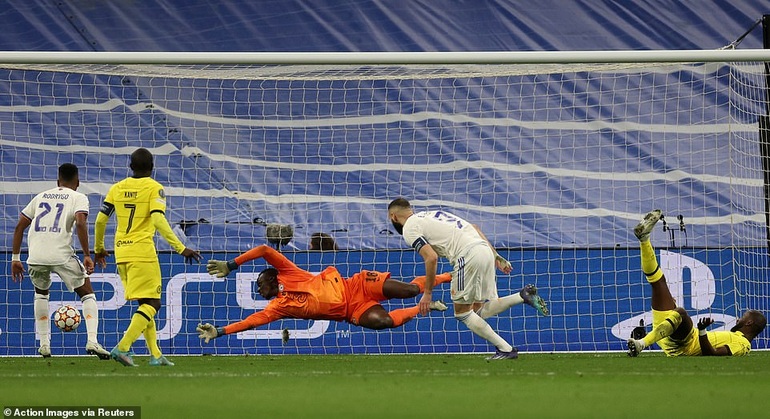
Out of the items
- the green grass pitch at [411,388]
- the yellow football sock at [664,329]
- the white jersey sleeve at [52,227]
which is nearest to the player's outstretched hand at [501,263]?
the green grass pitch at [411,388]

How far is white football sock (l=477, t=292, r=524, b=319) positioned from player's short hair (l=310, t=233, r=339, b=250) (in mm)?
Result: 2325

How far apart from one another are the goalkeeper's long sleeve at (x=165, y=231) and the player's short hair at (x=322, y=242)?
371cm

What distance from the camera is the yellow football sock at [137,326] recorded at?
834 cm

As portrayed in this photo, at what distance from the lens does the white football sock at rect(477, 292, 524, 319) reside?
33.6 feet

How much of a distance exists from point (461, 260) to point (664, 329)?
5.79 feet

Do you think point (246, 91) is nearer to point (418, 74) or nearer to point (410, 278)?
point (418, 74)

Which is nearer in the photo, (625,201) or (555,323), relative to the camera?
(555,323)

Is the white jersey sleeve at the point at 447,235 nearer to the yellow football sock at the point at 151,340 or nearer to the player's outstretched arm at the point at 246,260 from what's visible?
the player's outstretched arm at the point at 246,260

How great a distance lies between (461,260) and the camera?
954 cm

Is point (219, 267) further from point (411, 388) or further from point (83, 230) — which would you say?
point (411, 388)

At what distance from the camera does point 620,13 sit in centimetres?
1530

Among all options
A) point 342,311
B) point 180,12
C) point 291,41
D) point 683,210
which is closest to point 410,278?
point 342,311

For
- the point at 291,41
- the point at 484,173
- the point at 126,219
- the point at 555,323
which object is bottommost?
the point at 555,323

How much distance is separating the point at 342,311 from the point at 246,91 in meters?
4.49
